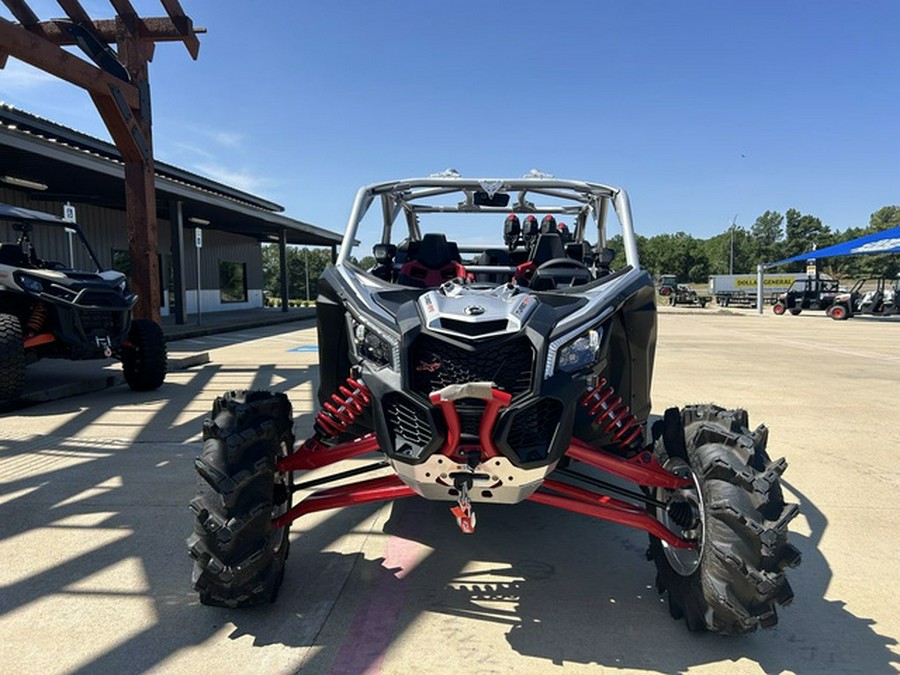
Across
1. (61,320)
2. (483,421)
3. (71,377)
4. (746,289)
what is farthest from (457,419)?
(746,289)

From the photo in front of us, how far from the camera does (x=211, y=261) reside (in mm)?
26594

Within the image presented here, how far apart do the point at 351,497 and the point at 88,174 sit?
13.9m

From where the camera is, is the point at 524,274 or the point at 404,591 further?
the point at 524,274

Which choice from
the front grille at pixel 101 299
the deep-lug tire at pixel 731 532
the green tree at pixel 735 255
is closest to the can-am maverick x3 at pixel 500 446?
the deep-lug tire at pixel 731 532

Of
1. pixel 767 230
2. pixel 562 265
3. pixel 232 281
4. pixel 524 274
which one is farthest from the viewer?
pixel 767 230

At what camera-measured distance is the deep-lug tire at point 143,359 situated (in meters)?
7.59

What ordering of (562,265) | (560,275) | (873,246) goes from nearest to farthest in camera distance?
(560,275)
(562,265)
(873,246)

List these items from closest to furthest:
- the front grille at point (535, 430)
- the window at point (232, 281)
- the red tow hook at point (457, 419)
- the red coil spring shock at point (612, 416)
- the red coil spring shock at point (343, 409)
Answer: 1. the red tow hook at point (457, 419)
2. the front grille at point (535, 430)
3. the red coil spring shock at point (612, 416)
4. the red coil spring shock at point (343, 409)
5. the window at point (232, 281)

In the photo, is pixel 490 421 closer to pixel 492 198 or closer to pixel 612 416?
pixel 612 416

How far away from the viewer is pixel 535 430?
7.40 ft

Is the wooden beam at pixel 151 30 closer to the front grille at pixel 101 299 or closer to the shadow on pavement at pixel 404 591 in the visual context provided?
the front grille at pixel 101 299

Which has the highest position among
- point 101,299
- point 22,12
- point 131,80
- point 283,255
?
point 22,12

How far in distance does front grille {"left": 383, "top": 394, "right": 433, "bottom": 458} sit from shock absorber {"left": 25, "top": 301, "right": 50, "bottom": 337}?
6.43 metres

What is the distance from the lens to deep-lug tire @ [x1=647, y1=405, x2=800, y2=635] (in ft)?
6.92
